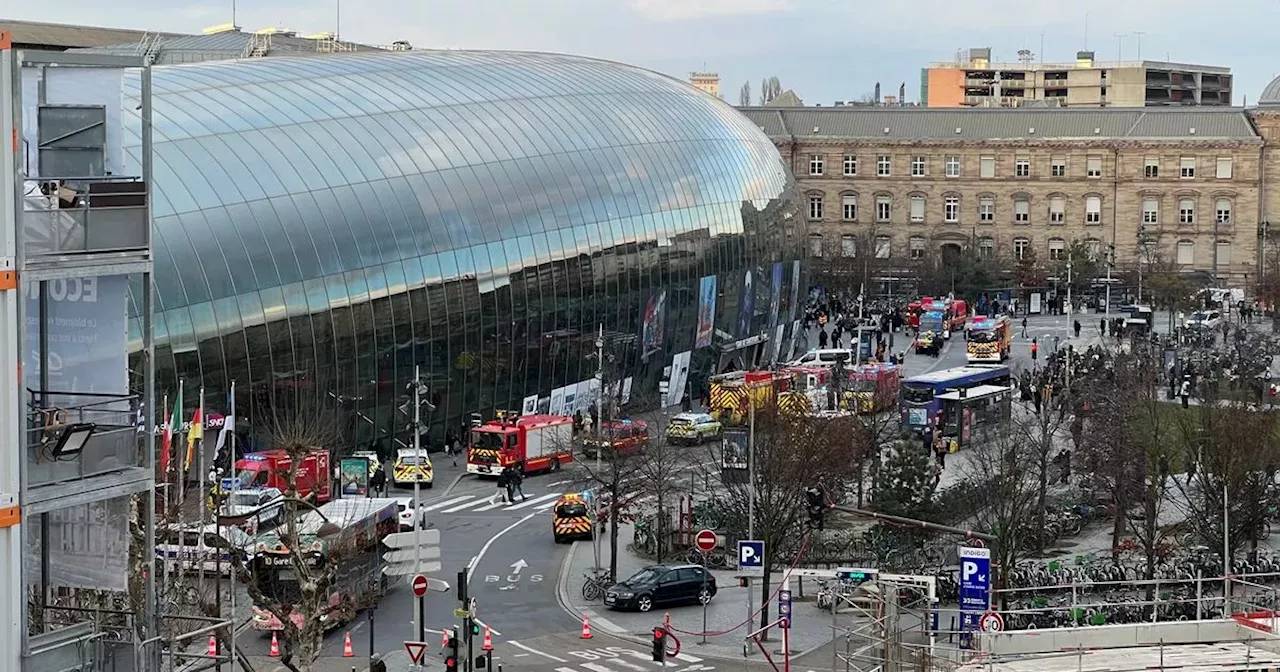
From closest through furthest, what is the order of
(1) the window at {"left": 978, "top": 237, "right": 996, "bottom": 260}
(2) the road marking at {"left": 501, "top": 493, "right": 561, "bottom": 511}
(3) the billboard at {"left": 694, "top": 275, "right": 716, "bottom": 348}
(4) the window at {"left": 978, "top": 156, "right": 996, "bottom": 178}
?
(2) the road marking at {"left": 501, "top": 493, "right": 561, "bottom": 511} < (3) the billboard at {"left": 694, "top": 275, "right": 716, "bottom": 348} < (1) the window at {"left": 978, "top": 237, "right": 996, "bottom": 260} < (4) the window at {"left": 978, "top": 156, "right": 996, "bottom": 178}

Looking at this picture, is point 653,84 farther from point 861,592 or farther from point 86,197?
point 86,197

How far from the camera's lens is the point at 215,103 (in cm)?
7019

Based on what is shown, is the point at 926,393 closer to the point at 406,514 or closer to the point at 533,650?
the point at 406,514

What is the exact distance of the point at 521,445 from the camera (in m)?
69.1

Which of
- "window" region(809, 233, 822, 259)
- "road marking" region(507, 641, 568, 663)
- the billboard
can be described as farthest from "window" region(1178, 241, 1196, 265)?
"road marking" region(507, 641, 568, 663)

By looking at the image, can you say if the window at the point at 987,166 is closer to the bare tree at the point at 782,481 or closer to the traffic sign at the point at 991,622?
the bare tree at the point at 782,481

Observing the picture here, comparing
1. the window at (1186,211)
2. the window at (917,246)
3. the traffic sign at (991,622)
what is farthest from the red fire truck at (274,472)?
the window at (1186,211)

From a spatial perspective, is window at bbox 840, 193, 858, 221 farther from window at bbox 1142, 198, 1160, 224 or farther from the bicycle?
the bicycle

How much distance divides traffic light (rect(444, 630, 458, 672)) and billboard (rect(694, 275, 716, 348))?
5187 cm

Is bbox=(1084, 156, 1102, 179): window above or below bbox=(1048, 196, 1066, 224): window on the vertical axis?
above

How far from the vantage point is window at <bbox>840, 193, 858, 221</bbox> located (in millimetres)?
159875

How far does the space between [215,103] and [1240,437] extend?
119ft

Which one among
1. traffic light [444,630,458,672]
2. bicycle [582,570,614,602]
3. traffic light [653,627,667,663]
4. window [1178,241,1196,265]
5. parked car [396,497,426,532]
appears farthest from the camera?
window [1178,241,1196,265]

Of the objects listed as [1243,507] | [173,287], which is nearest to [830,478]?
[1243,507]
